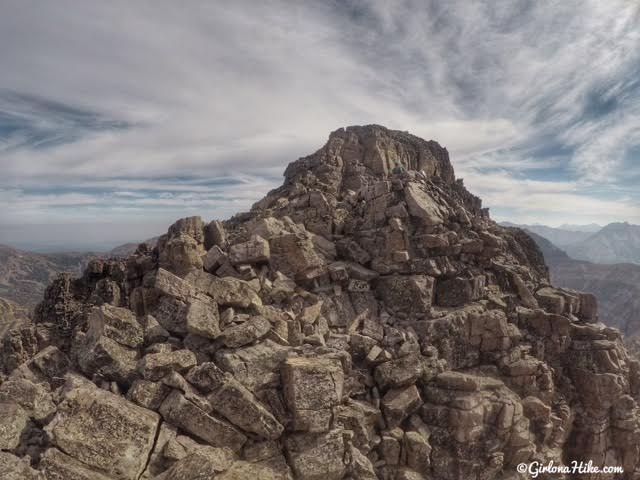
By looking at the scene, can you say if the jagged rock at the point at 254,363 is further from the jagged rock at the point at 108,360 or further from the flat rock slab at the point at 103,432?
the jagged rock at the point at 108,360

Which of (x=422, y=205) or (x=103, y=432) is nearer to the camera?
(x=103, y=432)

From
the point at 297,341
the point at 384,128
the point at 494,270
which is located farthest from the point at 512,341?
the point at 384,128

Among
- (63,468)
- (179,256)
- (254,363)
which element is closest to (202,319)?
(254,363)

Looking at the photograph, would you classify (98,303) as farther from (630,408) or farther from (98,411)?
(630,408)

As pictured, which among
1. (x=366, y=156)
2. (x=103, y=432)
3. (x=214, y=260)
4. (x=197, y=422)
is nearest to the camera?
(x=103, y=432)

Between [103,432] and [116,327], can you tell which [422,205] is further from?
[103,432]

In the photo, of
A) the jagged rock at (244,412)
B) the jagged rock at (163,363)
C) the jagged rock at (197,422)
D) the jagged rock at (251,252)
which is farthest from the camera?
the jagged rock at (251,252)

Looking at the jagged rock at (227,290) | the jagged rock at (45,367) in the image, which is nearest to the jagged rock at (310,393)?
the jagged rock at (227,290)

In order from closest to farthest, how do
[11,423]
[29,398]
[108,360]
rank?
[11,423] → [29,398] → [108,360]
